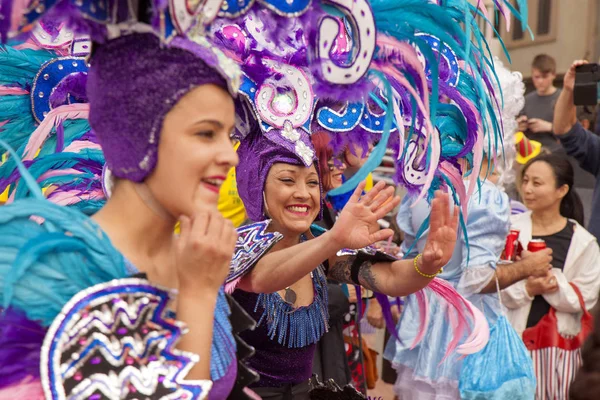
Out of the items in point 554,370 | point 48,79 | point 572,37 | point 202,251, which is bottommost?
point 554,370

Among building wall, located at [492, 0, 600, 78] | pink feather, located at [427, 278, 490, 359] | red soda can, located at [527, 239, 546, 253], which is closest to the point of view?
pink feather, located at [427, 278, 490, 359]

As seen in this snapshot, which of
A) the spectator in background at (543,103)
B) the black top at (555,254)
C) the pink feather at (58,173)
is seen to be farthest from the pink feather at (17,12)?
the spectator in background at (543,103)

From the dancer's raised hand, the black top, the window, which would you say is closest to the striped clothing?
the black top

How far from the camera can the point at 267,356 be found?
292 cm

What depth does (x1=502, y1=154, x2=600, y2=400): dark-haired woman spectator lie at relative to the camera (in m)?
4.87

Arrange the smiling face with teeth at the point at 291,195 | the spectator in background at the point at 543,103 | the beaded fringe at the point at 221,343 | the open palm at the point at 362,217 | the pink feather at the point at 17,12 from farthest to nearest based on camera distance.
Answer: the spectator in background at the point at 543,103 → the smiling face with teeth at the point at 291,195 → the open palm at the point at 362,217 → the beaded fringe at the point at 221,343 → the pink feather at the point at 17,12

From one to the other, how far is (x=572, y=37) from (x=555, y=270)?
6.08 metres

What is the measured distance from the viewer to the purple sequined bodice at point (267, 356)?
291 cm

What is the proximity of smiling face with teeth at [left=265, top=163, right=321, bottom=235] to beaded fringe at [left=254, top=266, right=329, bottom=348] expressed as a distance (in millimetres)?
266

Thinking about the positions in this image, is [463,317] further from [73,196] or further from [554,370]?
[554,370]

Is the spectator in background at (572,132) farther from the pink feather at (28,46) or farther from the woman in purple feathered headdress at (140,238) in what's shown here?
the woman in purple feathered headdress at (140,238)

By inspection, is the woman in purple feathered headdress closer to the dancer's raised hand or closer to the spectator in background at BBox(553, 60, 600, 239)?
the dancer's raised hand

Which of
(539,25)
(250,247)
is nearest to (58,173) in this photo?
(250,247)

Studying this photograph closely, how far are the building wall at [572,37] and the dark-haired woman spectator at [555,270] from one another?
4.87m
